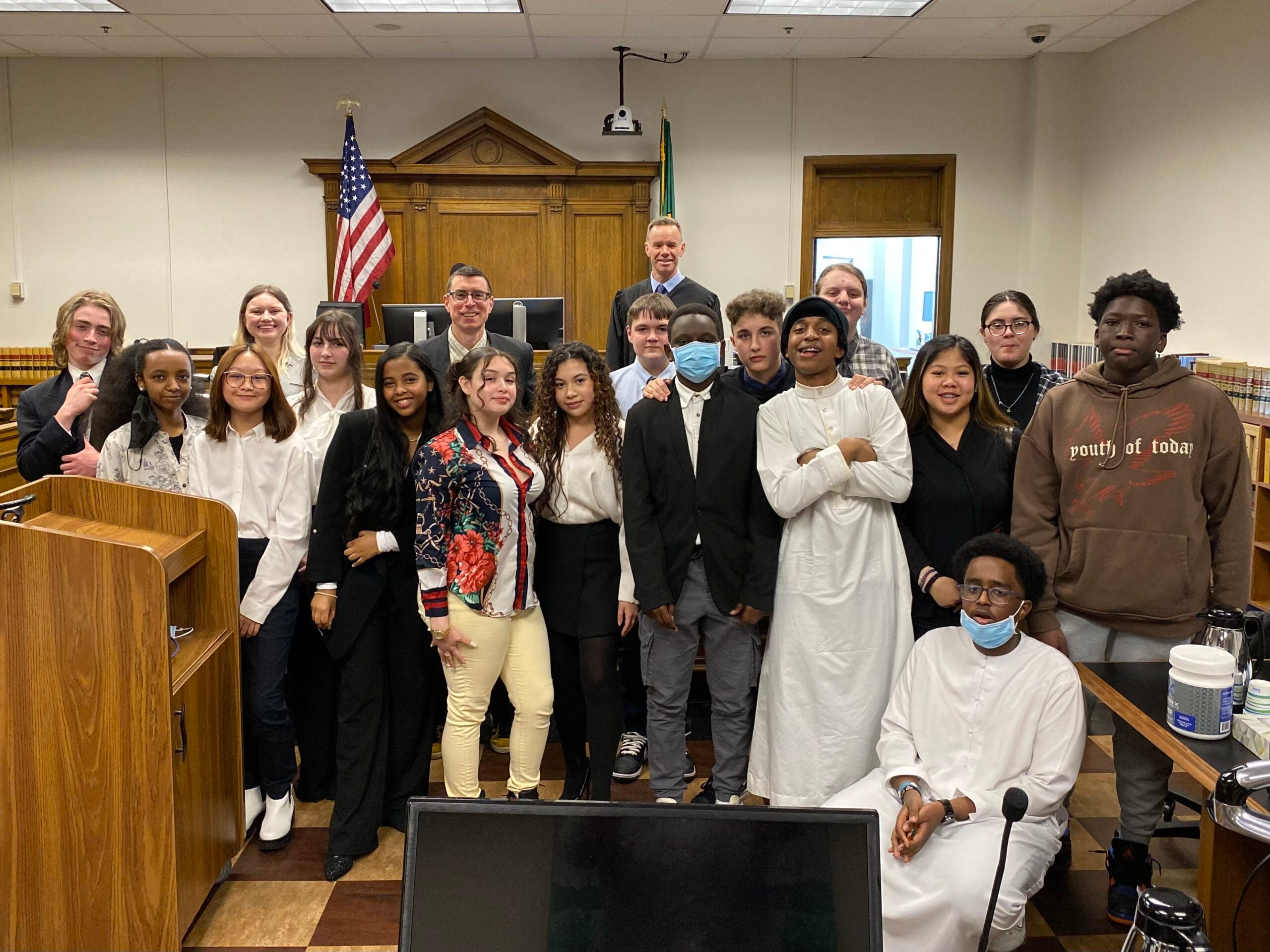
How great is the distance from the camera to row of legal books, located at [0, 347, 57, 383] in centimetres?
775

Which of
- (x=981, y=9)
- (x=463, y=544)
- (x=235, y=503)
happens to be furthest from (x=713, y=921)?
(x=981, y=9)

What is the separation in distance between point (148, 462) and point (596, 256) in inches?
209

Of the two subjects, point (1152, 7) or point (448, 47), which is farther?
point (448, 47)

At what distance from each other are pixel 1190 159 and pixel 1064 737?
540cm

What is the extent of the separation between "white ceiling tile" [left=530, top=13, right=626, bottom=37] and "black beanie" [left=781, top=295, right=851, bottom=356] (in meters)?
4.48

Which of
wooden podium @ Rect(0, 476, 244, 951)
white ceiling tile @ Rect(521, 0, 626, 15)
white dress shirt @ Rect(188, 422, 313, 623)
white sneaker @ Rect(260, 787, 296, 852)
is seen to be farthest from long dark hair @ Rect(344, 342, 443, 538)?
white ceiling tile @ Rect(521, 0, 626, 15)

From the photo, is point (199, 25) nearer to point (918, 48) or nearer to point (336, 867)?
point (918, 48)

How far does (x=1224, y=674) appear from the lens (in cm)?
196

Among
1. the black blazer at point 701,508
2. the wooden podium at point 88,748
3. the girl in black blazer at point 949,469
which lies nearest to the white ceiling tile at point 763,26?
the girl in black blazer at point 949,469

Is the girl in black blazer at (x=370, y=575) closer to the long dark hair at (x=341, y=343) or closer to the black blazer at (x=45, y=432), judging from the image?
the long dark hair at (x=341, y=343)

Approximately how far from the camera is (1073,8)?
633 cm

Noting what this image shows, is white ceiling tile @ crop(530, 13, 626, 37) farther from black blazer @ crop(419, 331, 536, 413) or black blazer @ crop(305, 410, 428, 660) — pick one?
black blazer @ crop(305, 410, 428, 660)

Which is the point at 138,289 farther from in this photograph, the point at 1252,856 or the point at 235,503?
the point at 1252,856

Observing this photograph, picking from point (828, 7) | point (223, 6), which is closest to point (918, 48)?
point (828, 7)
